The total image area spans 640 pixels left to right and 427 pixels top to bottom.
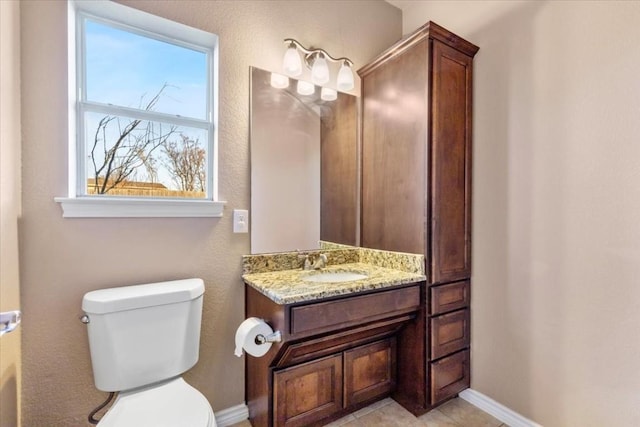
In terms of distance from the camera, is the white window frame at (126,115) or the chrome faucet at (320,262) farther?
the chrome faucet at (320,262)

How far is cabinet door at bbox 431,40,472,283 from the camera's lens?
1.74m

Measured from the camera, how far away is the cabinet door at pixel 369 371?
1776 millimetres

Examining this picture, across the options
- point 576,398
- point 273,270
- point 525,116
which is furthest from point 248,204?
point 576,398

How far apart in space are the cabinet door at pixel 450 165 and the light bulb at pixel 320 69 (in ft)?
2.07

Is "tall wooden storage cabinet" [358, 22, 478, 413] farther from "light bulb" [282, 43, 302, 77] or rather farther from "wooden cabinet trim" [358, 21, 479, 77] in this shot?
"light bulb" [282, 43, 302, 77]

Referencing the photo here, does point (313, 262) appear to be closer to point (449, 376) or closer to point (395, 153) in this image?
point (395, 153)

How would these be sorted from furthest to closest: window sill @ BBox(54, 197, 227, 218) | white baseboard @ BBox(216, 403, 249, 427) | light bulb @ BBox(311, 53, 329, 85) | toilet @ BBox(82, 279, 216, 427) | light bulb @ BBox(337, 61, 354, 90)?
light bulb @ BBox(337, 61, 354, 90)
light bulb @ BBox(311, 53, 329, 85)
white baseboard @ BBox(216, 403, 249, 427)
window sill @ BBox(54, 197, 227, 218)
toilet @ BBox(82, 279, 216, 427)

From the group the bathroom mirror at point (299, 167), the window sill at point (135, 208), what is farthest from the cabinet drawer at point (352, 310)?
the window sill at point (135, 208)

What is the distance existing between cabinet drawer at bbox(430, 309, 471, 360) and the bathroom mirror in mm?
753

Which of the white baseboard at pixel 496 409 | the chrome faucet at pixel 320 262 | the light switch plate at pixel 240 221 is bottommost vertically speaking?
the white baseboard at pixel 496 409

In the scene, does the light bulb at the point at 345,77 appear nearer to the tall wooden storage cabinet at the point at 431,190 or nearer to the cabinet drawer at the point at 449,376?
the tall wooden storage cabinet at the point at 431,190

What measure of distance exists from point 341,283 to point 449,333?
2.68ft

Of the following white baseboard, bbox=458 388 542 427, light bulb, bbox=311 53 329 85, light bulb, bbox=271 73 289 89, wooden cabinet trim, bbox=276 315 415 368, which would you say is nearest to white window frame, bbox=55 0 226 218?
light bulb, bbox=271 73 289 89

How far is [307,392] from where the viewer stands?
1.64 metres
